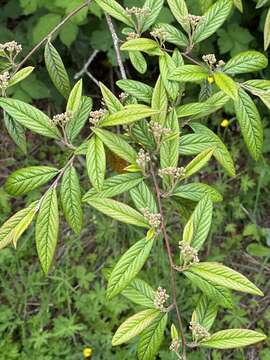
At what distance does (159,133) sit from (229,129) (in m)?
2.29

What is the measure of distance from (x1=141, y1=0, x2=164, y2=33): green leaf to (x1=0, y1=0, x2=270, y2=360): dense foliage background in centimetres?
123

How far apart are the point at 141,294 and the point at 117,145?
336 mm

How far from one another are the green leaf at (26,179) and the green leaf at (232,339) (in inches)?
19.1

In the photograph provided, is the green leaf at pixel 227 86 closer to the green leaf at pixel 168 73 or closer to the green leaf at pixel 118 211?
the green leaf at pixel 168 73

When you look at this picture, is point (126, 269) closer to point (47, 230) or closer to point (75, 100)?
point (47, 230)

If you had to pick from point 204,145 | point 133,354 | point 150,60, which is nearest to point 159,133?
point 204,145

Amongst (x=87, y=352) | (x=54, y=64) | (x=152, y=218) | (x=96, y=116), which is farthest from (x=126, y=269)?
(x=87, y=352)

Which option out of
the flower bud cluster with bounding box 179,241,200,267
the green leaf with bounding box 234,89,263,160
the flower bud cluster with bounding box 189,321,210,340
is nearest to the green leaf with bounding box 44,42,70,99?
the green leaf with bounding box 234,89,263,160

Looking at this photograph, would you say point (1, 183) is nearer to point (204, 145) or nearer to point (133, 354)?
point (133, 354)

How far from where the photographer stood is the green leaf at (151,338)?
1195 mm

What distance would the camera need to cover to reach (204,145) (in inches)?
51.3

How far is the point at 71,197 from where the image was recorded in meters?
1.26

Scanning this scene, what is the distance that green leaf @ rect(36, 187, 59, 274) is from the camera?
118cm

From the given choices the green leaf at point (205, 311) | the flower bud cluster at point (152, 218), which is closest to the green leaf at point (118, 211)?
the flower bud cluster at point (152, 218)
